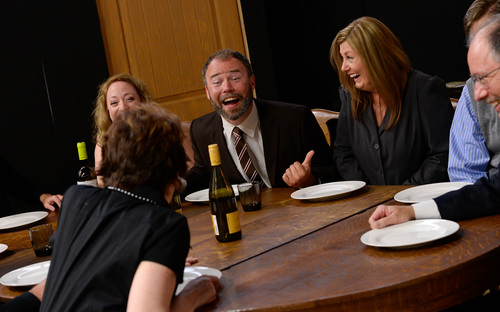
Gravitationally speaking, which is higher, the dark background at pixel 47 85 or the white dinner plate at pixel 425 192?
the dark background at pixel 47 85

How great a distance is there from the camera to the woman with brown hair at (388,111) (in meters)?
2.69

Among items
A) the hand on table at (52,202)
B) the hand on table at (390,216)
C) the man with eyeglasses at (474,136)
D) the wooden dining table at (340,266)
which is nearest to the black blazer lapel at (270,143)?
the man with eyeglasses at (474,136)

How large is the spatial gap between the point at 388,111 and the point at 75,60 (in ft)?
9.98

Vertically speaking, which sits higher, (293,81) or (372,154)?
→ (293,81)

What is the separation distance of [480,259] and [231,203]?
817mm

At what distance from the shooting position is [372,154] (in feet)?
9.40

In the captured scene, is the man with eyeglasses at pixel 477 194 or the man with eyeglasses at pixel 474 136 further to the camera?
the man with eyeglasses at pixel 474 136

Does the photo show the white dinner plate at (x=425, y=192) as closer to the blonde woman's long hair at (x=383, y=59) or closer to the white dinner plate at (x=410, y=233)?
the white dinner plate at (x=410, y=233)

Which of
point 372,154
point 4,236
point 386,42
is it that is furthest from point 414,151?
point 4,236

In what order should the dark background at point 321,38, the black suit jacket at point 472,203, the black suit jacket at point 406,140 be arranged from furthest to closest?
the dark background at point 321,38 → the black suit jacket at point 406,140 → the black suit jacket at point 472,203

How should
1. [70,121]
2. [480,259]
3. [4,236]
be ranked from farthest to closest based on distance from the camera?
[70,121]
[4,236]
[480,259]

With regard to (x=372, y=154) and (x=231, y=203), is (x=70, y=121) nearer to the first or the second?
(x=372, y=154)

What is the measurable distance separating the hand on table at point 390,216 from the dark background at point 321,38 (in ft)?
12.0

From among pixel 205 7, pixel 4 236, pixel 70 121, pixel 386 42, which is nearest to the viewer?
pixel 4 236
